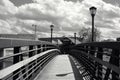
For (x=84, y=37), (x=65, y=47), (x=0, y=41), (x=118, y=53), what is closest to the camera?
(x=0, y=41)

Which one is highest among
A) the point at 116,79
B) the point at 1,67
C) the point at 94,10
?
the point at 94,10

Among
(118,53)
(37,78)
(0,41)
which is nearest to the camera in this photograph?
(0,41)

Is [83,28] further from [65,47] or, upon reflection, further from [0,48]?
[0,48]

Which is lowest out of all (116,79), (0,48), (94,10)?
(116,79)

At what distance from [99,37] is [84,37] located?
666 centimetres

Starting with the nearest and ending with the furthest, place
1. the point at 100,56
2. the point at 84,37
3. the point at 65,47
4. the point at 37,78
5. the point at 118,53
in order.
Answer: the point at 118,53 → the point at 100,56 → the point at 37,78 → the point at 65,47 → the point at 84,37

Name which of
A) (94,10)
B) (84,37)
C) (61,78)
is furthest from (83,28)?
(61,78)

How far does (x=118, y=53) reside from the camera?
3955 millimetres

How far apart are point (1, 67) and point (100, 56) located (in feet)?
9.55

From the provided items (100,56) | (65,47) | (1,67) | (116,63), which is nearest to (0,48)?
(1,67)

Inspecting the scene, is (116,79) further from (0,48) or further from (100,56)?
(0,48)

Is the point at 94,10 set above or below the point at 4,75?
above

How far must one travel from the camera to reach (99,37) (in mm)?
93312

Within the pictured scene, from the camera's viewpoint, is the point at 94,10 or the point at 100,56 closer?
the point at 100,56
